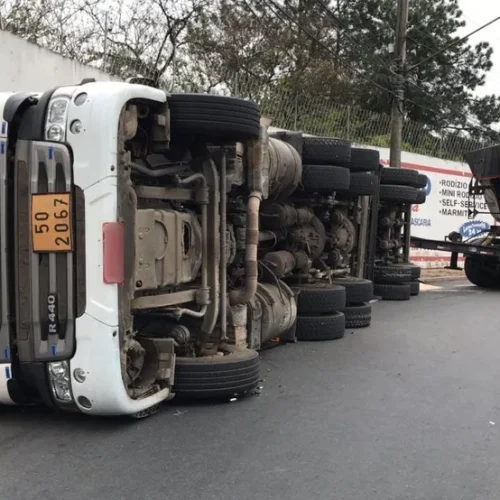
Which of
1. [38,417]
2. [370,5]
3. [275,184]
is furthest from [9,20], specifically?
[370,5]

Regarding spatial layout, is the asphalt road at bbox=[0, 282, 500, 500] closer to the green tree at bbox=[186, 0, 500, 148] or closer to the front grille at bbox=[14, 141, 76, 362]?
the front grille at bbox=[14, 141, 76, 362]

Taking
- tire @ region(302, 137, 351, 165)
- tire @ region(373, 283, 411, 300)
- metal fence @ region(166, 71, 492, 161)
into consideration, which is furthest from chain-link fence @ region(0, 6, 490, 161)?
tire @ region(373, 283, 411, 300)

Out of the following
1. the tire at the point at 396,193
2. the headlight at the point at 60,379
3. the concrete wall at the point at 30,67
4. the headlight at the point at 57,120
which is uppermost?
the concrete wall at the point at 30,67

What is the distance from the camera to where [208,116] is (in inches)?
150

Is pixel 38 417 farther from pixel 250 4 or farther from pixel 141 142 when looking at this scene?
pixel 250 4

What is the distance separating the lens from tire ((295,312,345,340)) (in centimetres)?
632

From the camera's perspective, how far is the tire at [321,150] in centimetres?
662

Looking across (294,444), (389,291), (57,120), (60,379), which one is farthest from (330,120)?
(60,379)

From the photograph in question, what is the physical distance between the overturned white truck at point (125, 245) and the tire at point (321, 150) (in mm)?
1802

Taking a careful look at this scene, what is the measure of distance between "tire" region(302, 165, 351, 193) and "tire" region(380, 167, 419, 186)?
324 cm

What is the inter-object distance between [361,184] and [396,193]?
221 cm

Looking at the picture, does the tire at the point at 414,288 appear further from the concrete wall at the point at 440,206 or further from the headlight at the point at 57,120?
the headlight at the point at 57,120

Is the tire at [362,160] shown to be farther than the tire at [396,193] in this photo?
No

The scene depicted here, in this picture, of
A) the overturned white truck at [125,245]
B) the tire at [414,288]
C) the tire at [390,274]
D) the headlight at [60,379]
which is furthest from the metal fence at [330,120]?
the headlight at [60,379]
